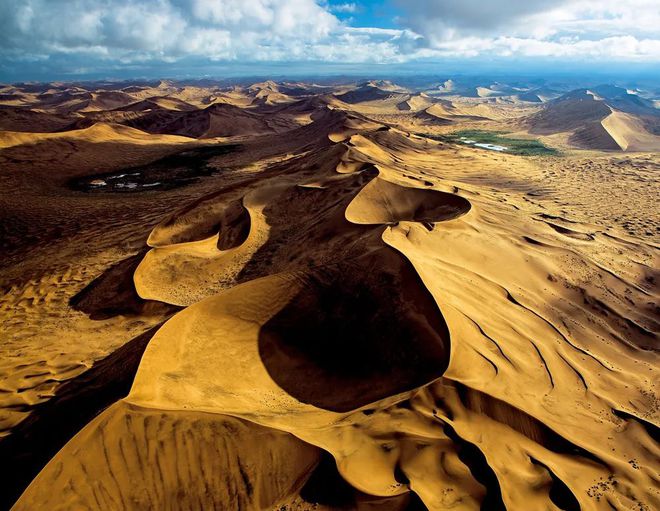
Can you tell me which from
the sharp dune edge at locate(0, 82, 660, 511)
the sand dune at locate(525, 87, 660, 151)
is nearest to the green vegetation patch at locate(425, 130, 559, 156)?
the sand dune at locate(525, 87, 660, 151)

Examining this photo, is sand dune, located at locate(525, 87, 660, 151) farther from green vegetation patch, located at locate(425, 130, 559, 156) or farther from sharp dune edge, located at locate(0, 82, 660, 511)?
sharp dune edge, located at locate(0, 82, 660, 511)

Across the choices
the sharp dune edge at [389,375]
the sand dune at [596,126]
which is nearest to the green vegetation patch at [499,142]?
the sand dune at [596,126]

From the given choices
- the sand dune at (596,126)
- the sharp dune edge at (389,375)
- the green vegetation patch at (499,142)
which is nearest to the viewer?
the sharp dune edge at (389,375)

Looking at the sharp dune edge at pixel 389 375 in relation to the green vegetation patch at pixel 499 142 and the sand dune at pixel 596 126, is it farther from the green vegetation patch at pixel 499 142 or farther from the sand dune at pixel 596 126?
the sand dune at pixel 596 126

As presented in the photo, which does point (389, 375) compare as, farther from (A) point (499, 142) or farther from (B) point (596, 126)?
(B) point (596, 126)

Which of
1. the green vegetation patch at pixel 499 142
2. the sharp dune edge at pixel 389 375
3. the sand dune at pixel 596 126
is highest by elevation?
the sharp dune edge at pixel 389 375

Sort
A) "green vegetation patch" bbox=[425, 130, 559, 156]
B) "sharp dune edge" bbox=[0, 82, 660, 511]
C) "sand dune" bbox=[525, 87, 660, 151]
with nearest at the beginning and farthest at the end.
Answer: "sharp dune edge" bbox=[0, 82, 660, 511]
"green vegetation patch" bbox=[425, 130, 559, 156]
"sand dune" bbox=[525, 87, 660, 151]

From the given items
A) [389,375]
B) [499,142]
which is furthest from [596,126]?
[389,375]
